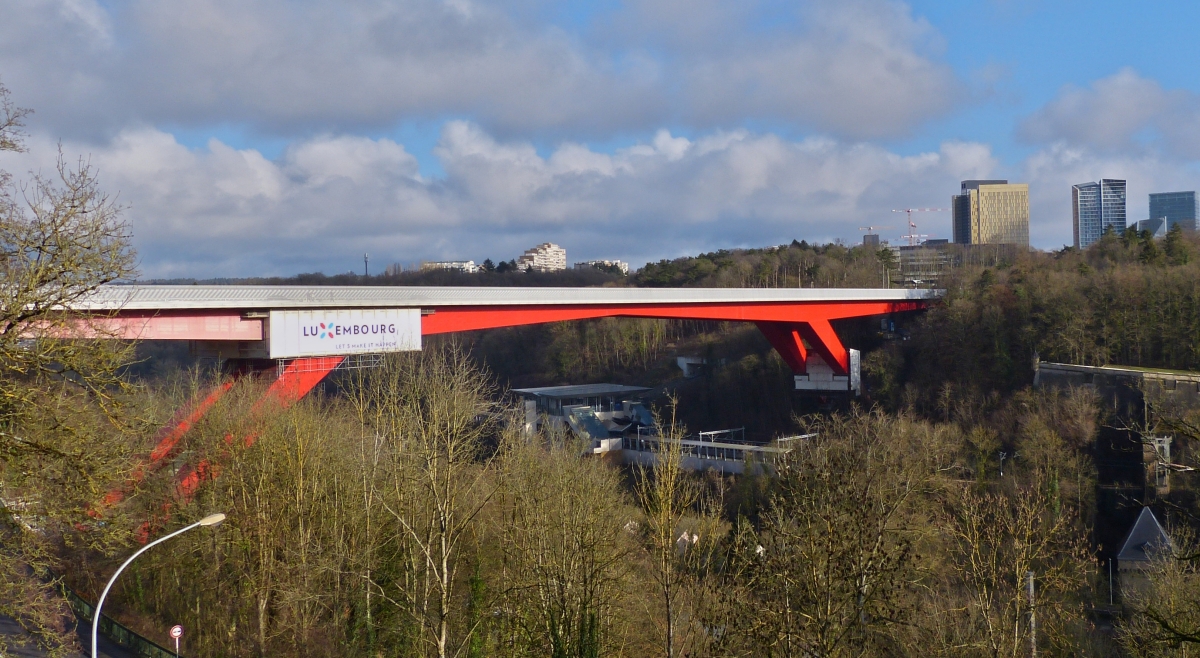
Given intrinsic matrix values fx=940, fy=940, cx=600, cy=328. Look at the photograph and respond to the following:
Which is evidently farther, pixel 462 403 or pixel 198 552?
pixel 198 552

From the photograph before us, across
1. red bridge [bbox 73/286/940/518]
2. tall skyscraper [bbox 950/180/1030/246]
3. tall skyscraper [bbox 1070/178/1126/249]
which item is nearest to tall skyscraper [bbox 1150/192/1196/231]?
tall skyscraper [bbox 1070/178/1126/249]

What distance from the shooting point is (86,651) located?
2114cm

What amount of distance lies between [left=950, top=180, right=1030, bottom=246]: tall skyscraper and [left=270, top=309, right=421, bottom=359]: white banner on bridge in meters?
157

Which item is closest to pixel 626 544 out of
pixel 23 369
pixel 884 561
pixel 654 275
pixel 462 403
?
pixel 462 403

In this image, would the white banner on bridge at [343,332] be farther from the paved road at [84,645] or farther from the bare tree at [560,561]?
the paved road at [84,645]

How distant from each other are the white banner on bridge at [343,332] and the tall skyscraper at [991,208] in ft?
515

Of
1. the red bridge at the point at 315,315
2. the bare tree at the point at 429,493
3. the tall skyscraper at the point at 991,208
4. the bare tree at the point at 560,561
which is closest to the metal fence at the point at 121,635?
the red bridge at the point at 315,315

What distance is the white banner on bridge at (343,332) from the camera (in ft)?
82.2

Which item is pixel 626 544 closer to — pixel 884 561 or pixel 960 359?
pixel 884 561

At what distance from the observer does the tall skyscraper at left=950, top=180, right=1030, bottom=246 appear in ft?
553

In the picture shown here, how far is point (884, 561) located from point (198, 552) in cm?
1748

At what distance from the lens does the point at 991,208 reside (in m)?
172

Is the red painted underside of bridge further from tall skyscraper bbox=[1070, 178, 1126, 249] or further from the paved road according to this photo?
tall skyscraper bbox=[1070, 178, 1126, 249]

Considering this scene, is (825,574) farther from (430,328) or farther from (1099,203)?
(1099,203)
